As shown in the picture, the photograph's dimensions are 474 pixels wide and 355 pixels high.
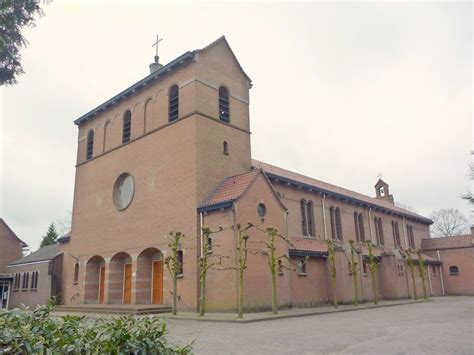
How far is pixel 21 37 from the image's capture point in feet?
36.3

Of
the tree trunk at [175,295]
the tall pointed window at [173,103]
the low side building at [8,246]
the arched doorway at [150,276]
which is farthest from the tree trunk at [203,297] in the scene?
the low side building at [8,246]

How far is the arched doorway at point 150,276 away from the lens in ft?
69.7

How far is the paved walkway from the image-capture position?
27.9ft

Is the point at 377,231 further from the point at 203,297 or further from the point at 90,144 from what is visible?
the point at 90,144

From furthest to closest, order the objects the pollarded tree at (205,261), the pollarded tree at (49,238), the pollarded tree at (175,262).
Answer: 1. the pollarded tree at (49,238)
2. the pollarded tree at (175,262)
3. the pollarded tree at (205,261)

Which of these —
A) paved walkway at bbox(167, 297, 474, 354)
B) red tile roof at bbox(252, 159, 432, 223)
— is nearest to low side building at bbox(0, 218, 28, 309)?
red tile roof at bbox(252, 159, 432, 223)

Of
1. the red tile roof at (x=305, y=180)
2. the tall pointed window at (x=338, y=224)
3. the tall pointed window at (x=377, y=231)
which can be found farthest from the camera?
the tall pointed window at (x=377, y=231)

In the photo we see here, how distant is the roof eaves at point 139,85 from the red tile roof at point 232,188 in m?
7.19

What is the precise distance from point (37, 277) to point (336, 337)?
2825 centimetres

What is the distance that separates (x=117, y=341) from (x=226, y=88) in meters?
20.4

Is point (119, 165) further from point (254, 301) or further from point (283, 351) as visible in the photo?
point (283, 351)

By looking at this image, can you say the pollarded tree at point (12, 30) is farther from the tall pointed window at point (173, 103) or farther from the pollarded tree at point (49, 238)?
the pollarded tree at point (49, 238)

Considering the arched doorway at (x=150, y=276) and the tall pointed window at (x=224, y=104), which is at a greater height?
the tall pointed window at (x=224, y=104)

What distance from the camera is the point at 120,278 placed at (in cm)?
2358
